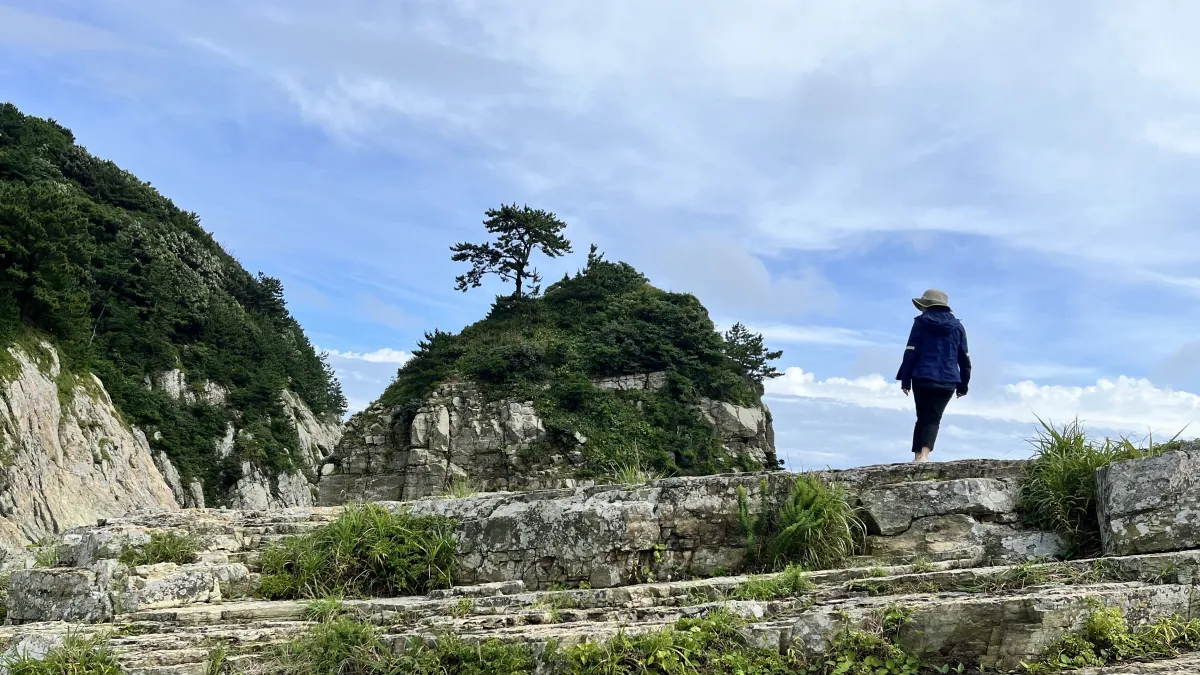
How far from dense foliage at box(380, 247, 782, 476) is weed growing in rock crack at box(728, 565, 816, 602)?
18.7 metres

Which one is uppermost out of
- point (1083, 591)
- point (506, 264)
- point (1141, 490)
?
point (506, 264)

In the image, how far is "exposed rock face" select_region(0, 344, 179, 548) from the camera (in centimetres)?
2119

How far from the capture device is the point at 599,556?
20.9 feet

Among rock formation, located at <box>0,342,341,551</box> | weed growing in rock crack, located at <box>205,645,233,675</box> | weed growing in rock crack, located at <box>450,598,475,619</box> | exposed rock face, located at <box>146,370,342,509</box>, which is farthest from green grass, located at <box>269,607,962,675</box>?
exposed rock face, located at <box>146,370,342,509</box>

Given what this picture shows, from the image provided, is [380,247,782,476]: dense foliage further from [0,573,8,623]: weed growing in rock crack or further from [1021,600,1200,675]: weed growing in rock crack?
[1021,600,1200,675]: weed growing in rock crack

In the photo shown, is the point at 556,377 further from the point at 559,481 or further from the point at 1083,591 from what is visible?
the point at 1083,591

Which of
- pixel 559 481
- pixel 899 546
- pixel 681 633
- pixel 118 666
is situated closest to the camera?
pixel 681 633

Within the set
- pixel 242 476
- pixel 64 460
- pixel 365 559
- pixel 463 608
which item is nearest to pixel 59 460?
pixel 64 460

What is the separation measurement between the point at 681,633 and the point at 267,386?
41.2m

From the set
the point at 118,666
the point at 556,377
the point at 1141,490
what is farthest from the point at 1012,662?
the point at 556,377

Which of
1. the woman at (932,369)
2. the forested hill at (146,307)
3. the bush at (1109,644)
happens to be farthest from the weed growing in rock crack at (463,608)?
the forested hill at (146,307)

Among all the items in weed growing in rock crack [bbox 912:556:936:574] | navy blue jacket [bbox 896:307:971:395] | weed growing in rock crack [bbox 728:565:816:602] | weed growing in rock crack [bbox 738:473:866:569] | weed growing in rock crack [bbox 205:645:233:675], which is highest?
navy blue jacket [bbox 896:307:971:395]

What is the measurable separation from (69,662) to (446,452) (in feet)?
66.4

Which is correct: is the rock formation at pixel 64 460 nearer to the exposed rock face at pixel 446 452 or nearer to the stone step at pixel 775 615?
the exposed rock face at pixel 446 452
